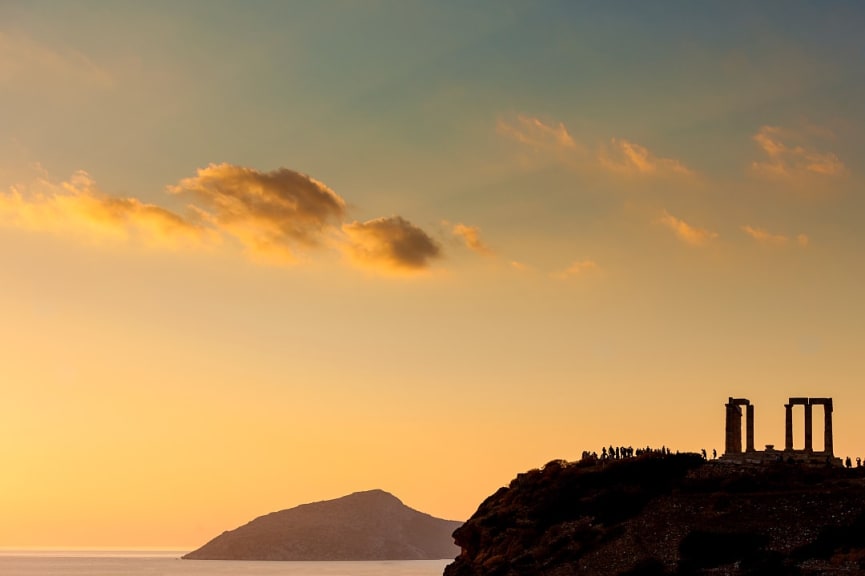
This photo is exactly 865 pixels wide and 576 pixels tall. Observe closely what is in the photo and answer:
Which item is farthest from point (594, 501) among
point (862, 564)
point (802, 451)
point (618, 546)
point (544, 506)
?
point (862, 564)

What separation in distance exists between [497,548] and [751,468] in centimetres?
2417

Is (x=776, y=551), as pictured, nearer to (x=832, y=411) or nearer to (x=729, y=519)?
(x=729, y=519)

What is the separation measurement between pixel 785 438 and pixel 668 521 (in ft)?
72.7

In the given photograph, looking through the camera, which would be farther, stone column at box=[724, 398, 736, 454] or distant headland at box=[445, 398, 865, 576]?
stone column at box=[724, 398, 736, 454]

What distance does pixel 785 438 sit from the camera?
107m

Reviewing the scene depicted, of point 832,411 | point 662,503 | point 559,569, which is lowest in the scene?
A: point 559,569

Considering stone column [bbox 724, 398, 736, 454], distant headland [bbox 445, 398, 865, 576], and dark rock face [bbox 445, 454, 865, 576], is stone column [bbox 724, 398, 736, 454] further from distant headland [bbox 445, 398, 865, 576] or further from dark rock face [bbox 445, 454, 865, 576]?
dark rock face [bbox 445, 454, 865, 576]

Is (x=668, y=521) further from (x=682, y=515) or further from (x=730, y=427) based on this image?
(x=730, y=427)

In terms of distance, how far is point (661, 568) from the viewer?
8269cm

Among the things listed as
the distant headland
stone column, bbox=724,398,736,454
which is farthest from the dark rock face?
stone column, bbox=724,398,736,454

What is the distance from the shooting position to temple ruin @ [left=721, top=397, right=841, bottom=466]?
104000mm

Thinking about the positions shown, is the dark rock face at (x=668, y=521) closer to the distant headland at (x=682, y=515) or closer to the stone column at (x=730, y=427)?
the distant headland at (x=682, y=515)

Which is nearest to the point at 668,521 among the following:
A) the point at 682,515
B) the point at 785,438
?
the point at 682,515

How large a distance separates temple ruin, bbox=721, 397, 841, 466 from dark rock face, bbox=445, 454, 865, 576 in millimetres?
4644
